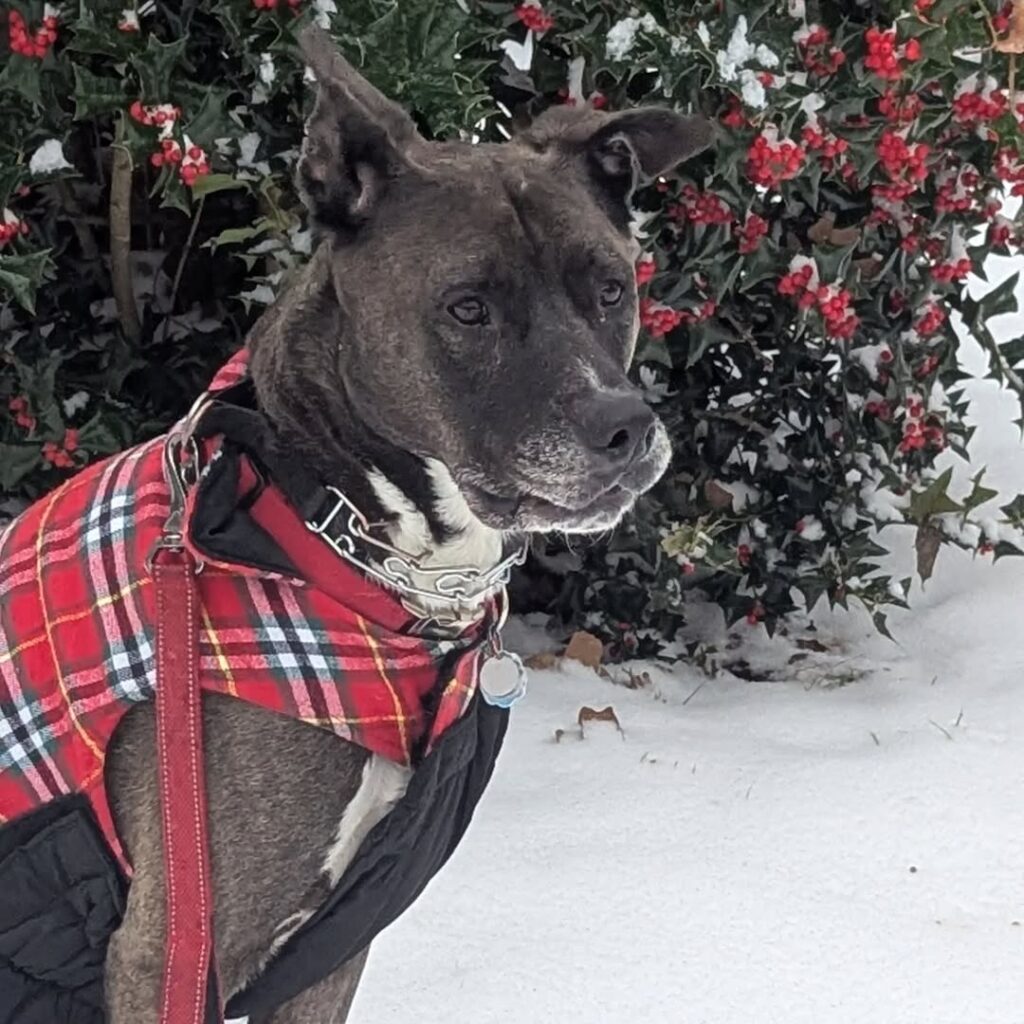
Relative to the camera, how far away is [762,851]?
3.29 meters

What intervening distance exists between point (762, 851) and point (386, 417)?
5.56ft

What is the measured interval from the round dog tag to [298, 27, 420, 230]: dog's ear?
62cm

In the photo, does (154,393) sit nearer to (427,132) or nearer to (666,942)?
(427,132)

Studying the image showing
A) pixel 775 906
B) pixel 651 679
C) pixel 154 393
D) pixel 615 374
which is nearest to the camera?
pixel 615 374

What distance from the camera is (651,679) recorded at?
3982 mm

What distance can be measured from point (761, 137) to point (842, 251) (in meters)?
0.47

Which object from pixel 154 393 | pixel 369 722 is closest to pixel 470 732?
pixel 369 722

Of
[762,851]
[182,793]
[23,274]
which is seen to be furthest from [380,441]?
[762,851]

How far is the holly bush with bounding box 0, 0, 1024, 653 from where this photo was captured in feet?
9.69

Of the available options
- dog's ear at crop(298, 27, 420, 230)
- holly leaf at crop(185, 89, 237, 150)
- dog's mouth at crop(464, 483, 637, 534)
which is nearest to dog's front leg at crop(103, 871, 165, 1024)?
dog's mouth at crop(464, 483, 637, 534)

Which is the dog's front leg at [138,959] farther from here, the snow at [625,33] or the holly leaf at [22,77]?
the snow at [625,33]

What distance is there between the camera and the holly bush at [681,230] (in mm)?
2953

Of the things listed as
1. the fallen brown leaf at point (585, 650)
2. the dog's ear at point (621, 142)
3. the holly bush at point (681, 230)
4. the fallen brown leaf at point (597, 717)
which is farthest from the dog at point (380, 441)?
the fallen brown leaf at point (585, 650)

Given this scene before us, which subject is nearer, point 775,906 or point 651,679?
point 775,906
